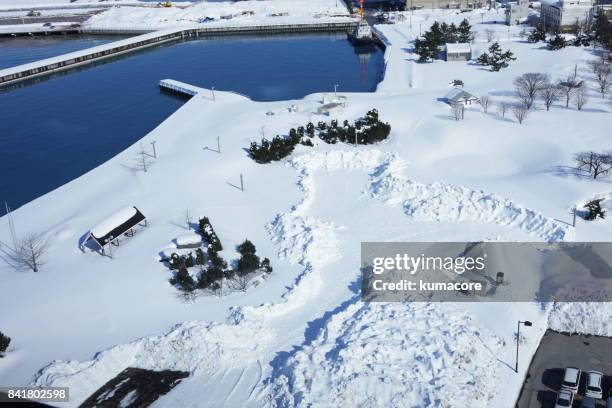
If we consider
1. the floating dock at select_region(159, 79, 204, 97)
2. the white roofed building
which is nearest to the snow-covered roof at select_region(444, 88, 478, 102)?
the floating dock at select_region(159, 79, 204, 97)

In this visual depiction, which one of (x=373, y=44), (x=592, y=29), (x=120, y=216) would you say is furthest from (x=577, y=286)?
(x=373, y=44)

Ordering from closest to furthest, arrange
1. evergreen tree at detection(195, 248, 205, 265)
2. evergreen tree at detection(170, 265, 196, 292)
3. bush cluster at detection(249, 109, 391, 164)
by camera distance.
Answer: evergreen tree at detection(170, 265, 196, 292) < evergreen tree at detection(195, 248, 205, 265) < bush cluster at detection(249, 109, 391, 164)

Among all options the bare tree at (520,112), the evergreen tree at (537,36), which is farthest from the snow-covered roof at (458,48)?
the bare tree at (520,112)

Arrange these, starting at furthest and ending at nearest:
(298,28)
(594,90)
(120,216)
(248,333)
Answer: (298,28)
(594,90)
(120,216)
(248,333)

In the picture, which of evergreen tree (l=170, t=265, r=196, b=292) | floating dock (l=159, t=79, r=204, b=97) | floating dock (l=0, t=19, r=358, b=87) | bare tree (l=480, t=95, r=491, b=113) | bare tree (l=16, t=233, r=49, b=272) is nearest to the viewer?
evergreen tree (l=170, t=265, r=196, b=292)

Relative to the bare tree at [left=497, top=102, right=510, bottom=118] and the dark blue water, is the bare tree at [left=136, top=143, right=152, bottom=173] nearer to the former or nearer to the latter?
the dark blue water

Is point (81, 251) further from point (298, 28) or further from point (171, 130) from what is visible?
point (298, 28)

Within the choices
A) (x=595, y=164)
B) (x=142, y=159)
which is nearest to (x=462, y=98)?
(x=595, y=164)

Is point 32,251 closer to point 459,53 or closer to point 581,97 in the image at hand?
point 581,97
